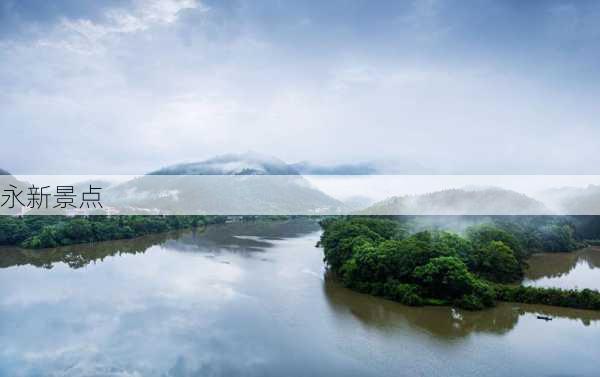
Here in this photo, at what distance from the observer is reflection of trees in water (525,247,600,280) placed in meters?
23.1

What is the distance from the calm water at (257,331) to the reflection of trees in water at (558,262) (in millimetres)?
1533

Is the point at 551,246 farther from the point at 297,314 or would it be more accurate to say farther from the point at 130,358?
the point at 130,358

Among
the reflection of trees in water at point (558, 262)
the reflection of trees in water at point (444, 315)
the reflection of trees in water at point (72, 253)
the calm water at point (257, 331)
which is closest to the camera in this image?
the calm water at point (257, 331)

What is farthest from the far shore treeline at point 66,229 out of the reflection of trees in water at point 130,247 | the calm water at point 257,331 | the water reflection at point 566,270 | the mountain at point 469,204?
the water reflection at point 566,270

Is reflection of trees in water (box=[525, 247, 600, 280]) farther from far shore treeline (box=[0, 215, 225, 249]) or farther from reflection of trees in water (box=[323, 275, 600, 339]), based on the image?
far shore treeline (box=[0, 215, 225, 249])

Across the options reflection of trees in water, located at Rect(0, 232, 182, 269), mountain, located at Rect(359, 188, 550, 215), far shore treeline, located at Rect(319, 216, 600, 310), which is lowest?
reflection of trees in water, located at Rect(0, 232, 182, 269)

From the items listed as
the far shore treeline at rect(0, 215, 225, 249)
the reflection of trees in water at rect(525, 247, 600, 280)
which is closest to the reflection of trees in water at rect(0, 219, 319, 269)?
the far shore treeline at rect(0, 215, 225, 249)

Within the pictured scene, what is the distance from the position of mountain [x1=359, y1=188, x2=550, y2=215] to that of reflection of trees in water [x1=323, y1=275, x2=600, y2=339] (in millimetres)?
26011

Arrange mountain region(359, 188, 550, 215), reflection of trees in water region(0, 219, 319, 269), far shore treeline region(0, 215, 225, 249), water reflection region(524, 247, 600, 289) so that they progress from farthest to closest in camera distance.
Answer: mountain region(359, 188, 550, 215), far shore treeline region(0, 215, 225, 249), reflection of trees in water region(0, 219, 319, 269), water reflection region(524, 247, 600, 289)

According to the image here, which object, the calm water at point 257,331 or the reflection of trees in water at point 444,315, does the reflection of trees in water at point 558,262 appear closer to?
the calm water at point 257,331

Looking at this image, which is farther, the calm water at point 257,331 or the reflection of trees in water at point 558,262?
the reflection of trees in water at point 558,262

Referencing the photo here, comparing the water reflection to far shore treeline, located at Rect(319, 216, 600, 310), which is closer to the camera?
far shore treeline, located at Rect(319, 216, 600, 310)

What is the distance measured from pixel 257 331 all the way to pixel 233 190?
3041 inches

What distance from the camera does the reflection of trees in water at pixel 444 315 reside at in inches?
533
